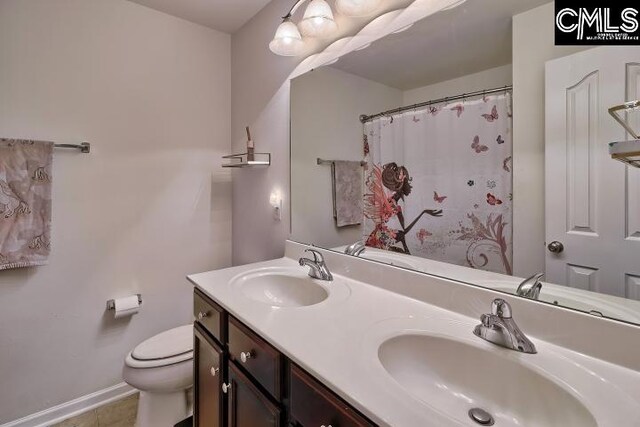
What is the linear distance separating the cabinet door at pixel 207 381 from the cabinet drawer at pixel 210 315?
4cm

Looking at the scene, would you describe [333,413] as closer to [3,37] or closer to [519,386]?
[519,386]

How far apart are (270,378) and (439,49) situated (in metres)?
1.25

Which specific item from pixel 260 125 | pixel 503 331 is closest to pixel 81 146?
pixel 260 125

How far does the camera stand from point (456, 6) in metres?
1.03

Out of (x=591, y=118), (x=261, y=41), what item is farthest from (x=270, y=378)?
(x=261, y=41)

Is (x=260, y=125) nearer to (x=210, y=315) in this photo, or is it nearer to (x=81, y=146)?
(x=81, y=146)

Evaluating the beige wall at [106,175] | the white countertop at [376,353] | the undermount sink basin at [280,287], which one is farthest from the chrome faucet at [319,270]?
the beige wall at [106,175]

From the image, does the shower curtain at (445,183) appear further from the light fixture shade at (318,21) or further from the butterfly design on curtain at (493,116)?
the light fixture shade at (318,21)

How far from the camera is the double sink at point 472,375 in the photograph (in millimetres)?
625

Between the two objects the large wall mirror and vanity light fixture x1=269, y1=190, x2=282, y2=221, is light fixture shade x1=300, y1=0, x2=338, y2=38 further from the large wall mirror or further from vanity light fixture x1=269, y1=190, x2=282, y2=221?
vanity light fixture x1=269, y1=190, x2=282, y2=221

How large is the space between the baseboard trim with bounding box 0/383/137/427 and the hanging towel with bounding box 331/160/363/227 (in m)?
1.76

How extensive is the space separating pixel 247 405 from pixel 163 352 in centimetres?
80

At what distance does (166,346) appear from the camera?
1.60 meters

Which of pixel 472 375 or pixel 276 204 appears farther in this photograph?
pixel 276 204
